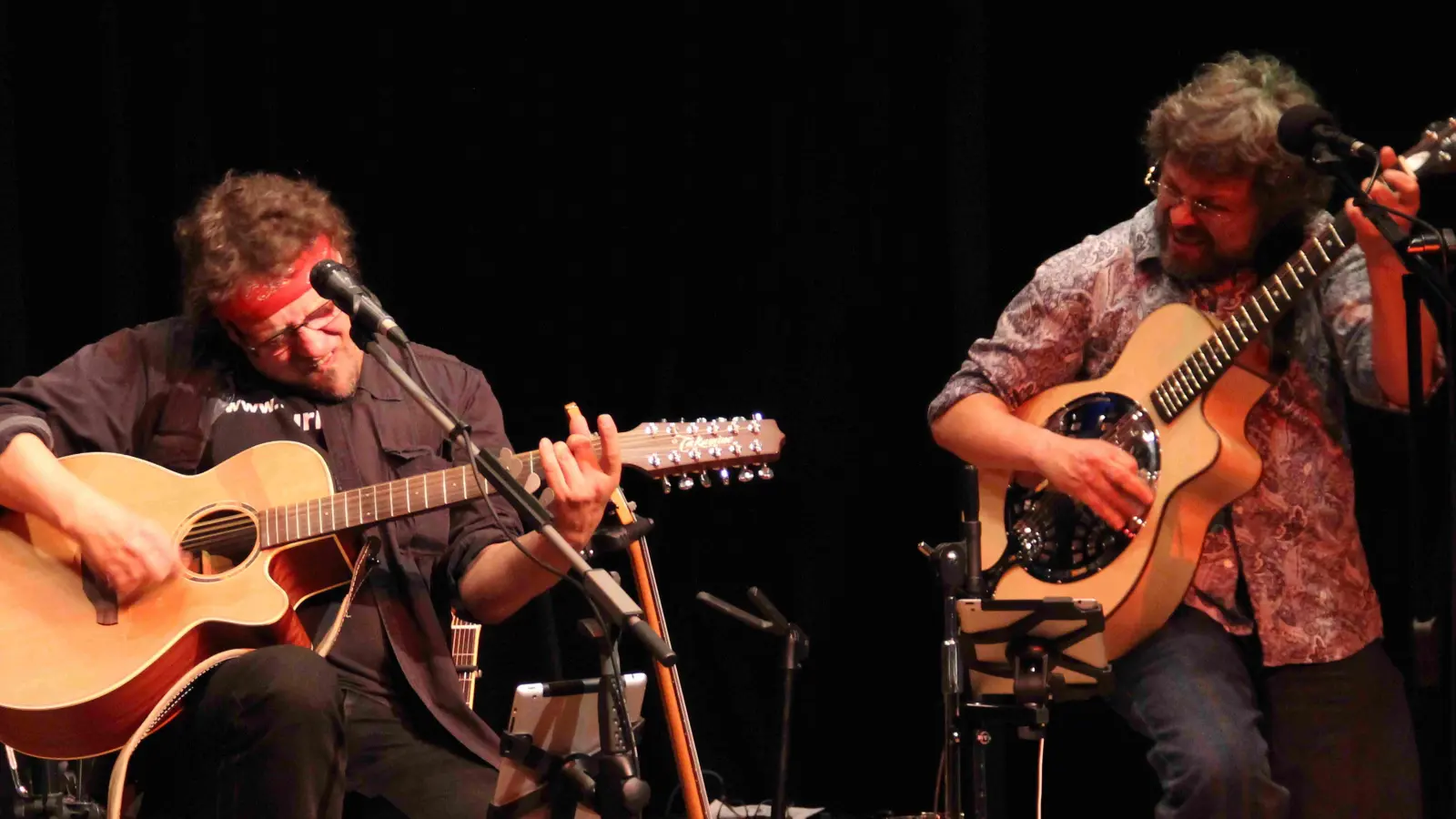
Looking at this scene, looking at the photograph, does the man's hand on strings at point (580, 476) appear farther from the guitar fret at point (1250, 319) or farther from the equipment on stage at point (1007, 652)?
the guitar fret at point (1250, 319)

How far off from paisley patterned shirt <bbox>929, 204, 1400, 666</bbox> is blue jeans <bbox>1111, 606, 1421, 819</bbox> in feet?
0.19

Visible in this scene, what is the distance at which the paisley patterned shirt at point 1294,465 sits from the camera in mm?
2832

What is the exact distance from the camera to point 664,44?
468 cm

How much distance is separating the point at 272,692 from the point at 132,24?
3238mm

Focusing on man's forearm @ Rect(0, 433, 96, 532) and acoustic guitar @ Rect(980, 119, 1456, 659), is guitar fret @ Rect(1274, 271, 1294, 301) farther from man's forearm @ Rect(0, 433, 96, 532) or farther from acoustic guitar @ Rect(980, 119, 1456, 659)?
man's forearm @ Rect(0, 433, 96, 532)

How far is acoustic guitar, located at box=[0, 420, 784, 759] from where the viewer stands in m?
2.61

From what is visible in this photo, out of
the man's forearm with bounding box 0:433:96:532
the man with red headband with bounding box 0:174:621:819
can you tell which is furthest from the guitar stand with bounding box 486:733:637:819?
the man's forearm with bounding box 0:433:96:532

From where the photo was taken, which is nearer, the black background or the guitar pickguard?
the guitar pickguard

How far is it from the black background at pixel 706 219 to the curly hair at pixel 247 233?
1640 millimetres

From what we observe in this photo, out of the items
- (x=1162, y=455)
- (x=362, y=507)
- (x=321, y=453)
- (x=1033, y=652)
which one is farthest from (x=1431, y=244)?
(x=321, y=453)

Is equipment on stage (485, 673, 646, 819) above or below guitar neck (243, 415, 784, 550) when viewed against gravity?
below

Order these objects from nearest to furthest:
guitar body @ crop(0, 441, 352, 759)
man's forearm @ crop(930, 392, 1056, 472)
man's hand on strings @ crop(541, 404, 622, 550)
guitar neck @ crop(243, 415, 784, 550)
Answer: man's hand on strings @ crop(541, 404, 622, 550)
guitar body @ crop(0, 441, 352, 759)
guitar neck @ crop(243, 415, 784, 550)
man's forearm @ crop(930, 392, 1056, 472)

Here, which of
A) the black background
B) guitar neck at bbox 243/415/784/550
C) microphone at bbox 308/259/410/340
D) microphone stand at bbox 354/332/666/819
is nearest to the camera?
microphone stand at bbox 354/332/666/819

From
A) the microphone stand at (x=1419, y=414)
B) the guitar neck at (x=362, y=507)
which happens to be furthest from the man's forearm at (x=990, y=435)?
the guitar neck at (x=362, y=507)
